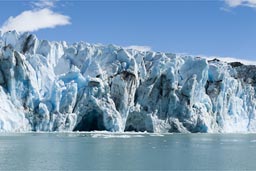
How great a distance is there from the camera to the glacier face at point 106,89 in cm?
4381

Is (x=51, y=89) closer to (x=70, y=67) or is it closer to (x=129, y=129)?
(x=70, y=67)

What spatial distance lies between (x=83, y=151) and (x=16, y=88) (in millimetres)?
20853

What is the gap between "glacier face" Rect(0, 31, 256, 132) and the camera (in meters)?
43.8

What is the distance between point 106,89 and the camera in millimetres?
47812

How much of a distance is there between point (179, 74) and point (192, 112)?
19.6 ft

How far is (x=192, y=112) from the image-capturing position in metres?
50.4

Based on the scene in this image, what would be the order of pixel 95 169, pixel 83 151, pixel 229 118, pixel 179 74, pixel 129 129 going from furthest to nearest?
pixel 229 118, pixel 179 74, pixel 129 129, pixel 83 151, pixel 95 169

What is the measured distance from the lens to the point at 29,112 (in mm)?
43531

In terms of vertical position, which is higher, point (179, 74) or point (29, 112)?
point (179, 74)

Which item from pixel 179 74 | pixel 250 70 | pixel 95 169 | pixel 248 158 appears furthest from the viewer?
pixel 250 70

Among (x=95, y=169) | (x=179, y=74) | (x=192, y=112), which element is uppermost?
(x=179, y=74)

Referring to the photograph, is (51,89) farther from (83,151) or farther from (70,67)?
(83,151)

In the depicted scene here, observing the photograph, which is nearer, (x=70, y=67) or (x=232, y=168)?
(x=232, y=168)

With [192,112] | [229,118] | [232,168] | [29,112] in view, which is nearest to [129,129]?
[192,112]
